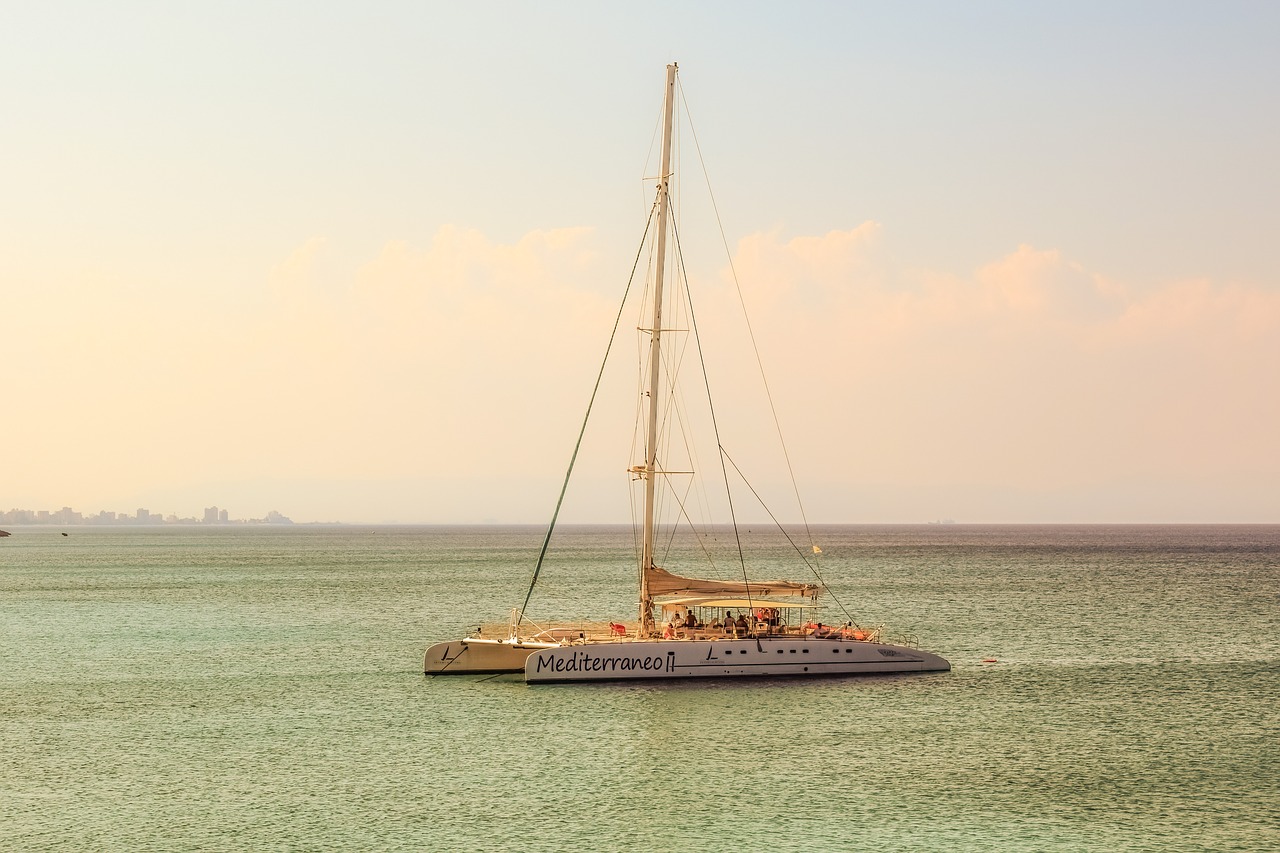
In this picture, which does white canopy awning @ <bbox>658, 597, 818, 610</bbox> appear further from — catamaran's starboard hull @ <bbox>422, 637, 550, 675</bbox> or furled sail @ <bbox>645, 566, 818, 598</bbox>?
catamaran's starboard hull @ <bbox>422, 637, 550, 675</bbox>

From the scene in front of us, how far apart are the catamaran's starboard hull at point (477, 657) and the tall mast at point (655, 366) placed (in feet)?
16.5

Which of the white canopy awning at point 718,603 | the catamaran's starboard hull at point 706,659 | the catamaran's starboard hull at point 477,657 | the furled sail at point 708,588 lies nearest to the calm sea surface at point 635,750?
the catamaran's starboard hull at point 706,659

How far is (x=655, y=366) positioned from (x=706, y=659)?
11683mm

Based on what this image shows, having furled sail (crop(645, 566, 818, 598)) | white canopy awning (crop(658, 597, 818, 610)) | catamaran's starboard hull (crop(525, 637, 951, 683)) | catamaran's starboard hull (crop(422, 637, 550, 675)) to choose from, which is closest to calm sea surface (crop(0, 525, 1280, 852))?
catamaran's starboard hull (crop(525, 637, 951, 683))

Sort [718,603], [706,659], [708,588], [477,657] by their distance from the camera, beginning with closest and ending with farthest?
[706,659] → [718,603] → [477,657] → [708,588]

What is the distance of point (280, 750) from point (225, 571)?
449 feet

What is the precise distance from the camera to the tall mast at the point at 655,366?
5112cm

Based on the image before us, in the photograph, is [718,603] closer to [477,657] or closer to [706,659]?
[706,659]

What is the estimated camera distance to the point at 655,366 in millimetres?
51125

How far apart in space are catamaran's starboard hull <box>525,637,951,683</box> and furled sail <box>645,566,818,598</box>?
8.72 ft

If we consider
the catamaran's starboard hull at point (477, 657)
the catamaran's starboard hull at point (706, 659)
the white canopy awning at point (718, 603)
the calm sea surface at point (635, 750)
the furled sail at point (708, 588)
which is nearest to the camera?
the calm sea surface at point (635, 750)

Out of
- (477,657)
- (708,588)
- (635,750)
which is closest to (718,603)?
(708,588)

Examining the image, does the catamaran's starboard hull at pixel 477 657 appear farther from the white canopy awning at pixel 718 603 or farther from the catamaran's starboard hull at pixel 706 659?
the white canopy awning at pixel 718 603

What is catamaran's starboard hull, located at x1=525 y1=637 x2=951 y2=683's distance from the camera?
161ft
